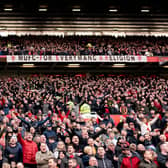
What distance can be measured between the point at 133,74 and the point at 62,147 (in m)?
18.3

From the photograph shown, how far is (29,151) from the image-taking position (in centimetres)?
595

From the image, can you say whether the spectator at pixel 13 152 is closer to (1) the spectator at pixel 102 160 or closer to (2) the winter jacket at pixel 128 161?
(1) the spectator at pixel 102 160

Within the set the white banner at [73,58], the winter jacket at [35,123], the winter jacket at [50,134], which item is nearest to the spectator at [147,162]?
the winter jacket at [50,134]

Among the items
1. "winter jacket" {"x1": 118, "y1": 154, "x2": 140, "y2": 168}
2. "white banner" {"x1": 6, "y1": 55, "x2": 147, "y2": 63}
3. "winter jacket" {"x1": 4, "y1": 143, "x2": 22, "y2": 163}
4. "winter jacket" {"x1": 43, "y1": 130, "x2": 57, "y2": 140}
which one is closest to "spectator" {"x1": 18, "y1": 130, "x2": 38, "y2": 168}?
"winter jacket" {"x1": 4, "y1": 143, "x2": 22, "y2": 163}

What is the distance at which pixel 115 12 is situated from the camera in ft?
80.9

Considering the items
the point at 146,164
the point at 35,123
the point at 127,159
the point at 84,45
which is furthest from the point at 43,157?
the point at 84,45

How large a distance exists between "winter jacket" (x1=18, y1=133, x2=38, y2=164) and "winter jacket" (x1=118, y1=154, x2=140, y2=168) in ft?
5.53

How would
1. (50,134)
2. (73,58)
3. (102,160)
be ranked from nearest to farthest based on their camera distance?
(102,160) → (50,134) → (73,58)

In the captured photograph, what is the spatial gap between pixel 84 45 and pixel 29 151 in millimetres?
20039

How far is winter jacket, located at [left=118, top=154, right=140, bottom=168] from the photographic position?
5.50 meters

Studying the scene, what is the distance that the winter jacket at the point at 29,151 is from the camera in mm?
5879

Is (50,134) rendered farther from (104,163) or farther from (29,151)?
(104,163)

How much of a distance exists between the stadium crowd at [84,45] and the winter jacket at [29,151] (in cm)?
1494

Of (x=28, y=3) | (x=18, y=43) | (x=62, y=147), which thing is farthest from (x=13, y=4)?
(x=62, y=147)
